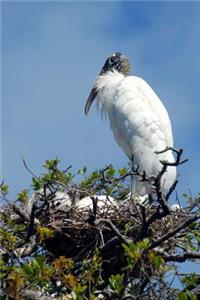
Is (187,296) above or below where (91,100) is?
below

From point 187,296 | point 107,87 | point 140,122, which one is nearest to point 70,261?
point 187,296

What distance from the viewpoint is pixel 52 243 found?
686 cm

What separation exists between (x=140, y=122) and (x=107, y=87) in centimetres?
98

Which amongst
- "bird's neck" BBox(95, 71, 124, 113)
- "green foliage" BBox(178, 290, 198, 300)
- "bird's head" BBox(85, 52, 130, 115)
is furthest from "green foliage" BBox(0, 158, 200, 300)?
"bird's head" BBox(85, 52, 130, 115)

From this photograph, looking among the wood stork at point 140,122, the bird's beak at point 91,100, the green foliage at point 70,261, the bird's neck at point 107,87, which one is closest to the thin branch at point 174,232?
the green foliage at point 70,261

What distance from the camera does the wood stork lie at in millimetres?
9281

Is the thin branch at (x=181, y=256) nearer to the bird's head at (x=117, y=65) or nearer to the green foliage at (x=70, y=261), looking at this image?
the green foliage at (x=70, y=261)

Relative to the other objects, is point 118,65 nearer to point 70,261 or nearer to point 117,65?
point 117,65

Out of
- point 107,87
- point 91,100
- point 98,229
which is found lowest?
point 98,229

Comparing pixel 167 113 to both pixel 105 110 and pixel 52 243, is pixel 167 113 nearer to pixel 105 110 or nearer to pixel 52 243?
pixel 105 110

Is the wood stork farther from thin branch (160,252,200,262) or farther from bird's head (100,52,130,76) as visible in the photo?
thin branch (160,252,200,262)

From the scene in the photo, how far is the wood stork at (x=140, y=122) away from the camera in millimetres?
9281

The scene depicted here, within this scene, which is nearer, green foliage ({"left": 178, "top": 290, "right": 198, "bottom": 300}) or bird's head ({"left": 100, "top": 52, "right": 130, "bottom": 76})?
green foliage ({"left": 178, "top": 290, "right": 198, "bottom": 300})

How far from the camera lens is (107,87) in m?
10.4
